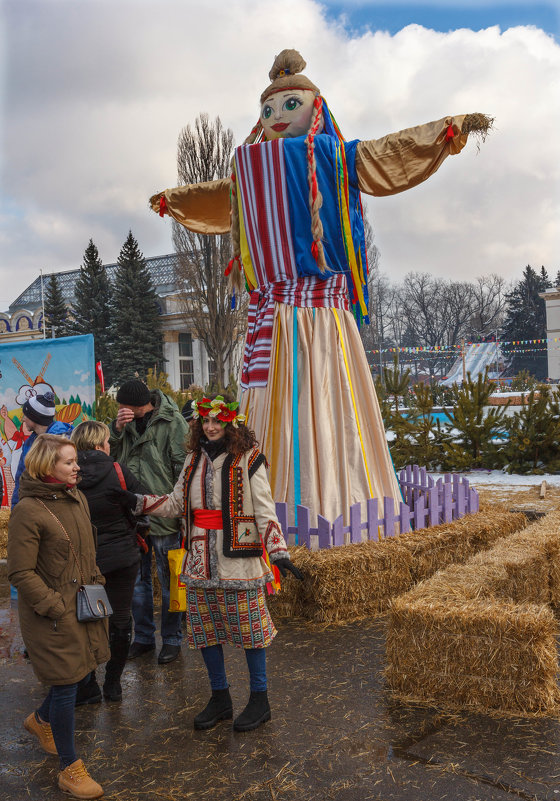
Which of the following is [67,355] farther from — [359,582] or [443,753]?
[443,753]

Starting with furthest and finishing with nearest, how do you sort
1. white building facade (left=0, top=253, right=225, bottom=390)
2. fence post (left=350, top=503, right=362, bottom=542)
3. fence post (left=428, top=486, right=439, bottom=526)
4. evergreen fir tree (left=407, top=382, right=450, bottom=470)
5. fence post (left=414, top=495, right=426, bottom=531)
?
white building facade (left=0, top=253, right=225, bottom=390) < evergreen fir tree (left=407, top=382, right=450, bottom=470) < fence post (left=428, top=486, right=439, bottom=526) < fence post (left=414, top=495, right=426, bottom=531) < fence post (left=350, top=503, right=362, bottom=542)

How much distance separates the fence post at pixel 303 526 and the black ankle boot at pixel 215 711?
6.78 ft

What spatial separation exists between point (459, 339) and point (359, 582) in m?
56.6

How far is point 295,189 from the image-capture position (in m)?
5.98

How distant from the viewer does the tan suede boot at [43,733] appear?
326 cm

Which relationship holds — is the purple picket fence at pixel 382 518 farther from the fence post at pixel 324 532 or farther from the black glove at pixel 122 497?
the black glove at pixel 122 497

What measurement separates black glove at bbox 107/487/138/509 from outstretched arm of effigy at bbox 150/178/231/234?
3.82 m

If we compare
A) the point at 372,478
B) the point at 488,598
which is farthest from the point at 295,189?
the point at 488,598

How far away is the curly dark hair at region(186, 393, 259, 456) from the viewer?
11.7ft

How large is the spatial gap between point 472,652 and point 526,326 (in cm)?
5655

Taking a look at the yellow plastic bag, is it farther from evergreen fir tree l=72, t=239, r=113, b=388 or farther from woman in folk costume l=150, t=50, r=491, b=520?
evergreen fir tree l=72, t=239, r=113, b=388

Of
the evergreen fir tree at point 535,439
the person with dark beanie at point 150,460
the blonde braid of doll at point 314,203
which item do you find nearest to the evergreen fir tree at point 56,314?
the evergreen fir tree at point 535,439

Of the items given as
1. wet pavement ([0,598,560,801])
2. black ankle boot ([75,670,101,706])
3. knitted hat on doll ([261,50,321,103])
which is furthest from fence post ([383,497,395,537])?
knitted hat on doll ([261,50,321,103])

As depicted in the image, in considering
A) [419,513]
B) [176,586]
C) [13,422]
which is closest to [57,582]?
[176,586]
